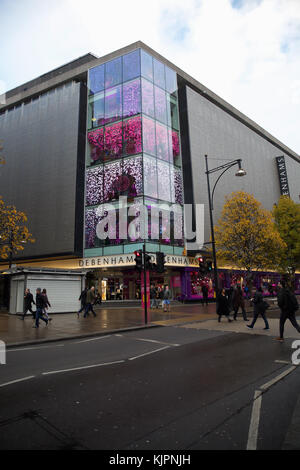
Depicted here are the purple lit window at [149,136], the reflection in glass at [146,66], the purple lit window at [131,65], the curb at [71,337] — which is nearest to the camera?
the curb at [71,337]

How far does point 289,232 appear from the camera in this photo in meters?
35.9

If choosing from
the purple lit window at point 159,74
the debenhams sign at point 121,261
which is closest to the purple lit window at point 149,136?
the purple lit window at point 159,74

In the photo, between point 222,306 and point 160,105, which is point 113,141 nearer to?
point 160,105

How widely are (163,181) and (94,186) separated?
7.82 m

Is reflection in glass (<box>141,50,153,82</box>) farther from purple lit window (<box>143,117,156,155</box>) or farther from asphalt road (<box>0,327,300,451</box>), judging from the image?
asphalt road (<box>0,327,300,451</box>)

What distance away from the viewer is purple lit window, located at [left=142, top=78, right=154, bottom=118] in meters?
30.9

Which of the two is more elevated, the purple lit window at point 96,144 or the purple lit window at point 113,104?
the purple lit window at point 113,104

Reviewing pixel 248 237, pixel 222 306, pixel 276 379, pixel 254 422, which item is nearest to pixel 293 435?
pixel 254 422

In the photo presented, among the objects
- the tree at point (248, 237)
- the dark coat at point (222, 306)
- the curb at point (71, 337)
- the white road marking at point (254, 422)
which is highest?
the tree at point (248, 237)

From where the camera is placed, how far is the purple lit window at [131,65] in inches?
1251

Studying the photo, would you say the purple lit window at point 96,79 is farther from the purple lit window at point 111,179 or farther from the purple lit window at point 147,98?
the purple lit window at point 111,179

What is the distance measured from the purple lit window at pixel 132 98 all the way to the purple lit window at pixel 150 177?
5.78 meters

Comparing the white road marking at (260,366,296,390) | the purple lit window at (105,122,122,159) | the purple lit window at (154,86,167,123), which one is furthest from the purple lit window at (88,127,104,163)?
the white road marking at (260,366,296,390)
